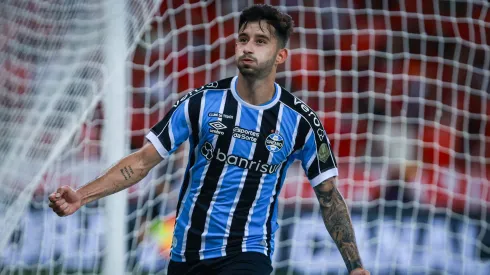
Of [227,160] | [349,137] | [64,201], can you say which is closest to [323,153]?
[227,160]

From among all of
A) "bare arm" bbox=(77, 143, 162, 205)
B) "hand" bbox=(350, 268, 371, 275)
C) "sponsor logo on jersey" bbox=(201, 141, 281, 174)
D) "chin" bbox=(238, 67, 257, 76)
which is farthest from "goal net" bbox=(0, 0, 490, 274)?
"hand" bbox=(350, 268, 371, 275)

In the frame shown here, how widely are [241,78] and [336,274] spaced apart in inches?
140

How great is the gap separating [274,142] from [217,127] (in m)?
0.24

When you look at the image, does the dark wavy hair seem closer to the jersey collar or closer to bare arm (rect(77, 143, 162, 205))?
the jersey collar

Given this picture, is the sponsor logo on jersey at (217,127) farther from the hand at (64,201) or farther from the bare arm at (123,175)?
the hand at (64,201)

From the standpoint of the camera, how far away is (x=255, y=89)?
361cm

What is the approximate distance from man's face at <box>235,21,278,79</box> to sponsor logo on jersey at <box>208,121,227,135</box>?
0.22m

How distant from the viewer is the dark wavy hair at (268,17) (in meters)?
3.57

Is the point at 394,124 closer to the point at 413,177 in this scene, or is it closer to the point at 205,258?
the point at 413,177

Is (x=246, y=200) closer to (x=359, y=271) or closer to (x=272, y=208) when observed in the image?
(x=272, y=208)

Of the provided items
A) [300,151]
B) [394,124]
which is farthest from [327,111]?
[300,151]

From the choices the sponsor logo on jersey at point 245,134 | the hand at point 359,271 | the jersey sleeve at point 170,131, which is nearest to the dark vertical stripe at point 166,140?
the jersey sleeve at point 170,131

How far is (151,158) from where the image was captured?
355 centimetres

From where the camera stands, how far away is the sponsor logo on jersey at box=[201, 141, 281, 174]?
3559 mm
